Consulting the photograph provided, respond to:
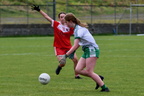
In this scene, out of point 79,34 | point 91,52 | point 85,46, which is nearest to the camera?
point 79,34

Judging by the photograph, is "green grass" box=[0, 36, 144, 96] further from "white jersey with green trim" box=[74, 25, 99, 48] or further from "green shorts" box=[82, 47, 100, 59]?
"white jersey with green trim" box=[74, 25, 99, 48]

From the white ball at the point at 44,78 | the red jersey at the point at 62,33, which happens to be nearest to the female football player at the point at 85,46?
the white ball at the point at 44,78

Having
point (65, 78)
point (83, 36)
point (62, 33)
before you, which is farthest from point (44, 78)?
point (62, 33)

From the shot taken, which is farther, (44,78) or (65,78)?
(65,78)

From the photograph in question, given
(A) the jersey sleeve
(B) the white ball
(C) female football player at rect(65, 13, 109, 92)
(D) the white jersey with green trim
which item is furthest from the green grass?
(A) the jersey sleeve

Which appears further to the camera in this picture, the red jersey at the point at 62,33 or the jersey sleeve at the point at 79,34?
the red jersey at the point at 62,33

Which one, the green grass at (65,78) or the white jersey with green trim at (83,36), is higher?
the white jersey with green trim at (83,36)

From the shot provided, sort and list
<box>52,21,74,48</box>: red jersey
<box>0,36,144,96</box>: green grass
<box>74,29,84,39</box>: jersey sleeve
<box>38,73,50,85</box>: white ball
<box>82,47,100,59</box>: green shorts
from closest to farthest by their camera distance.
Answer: <box>74,29,84,39</box>: jersey sleeve, <box>82,47,100,59</box>: green shorts, <box>0,36,144,96</box>: green grass, <box>38,73,50,85</box>: white ball, <box>52,21,74,48</box>: red jersey

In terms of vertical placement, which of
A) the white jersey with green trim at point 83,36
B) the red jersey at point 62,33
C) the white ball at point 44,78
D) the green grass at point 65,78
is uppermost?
the white jersey with green trim at point 83,36

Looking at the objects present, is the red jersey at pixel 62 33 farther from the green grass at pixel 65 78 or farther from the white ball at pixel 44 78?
the white ball at pixel 44 78

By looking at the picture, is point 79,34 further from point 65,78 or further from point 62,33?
point 62,33

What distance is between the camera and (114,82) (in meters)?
11.9

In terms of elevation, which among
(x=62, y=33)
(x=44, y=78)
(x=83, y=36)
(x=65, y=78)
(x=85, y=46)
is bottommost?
(x=65, y=78)

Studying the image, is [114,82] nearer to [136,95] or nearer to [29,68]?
[136,95]
